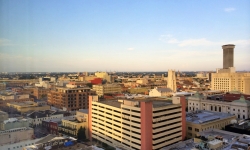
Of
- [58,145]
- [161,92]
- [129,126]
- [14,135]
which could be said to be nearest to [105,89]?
[161,92]

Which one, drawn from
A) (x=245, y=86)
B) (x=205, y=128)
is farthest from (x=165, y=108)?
(x=245, y=86)

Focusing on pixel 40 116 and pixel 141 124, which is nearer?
pixel 141 124

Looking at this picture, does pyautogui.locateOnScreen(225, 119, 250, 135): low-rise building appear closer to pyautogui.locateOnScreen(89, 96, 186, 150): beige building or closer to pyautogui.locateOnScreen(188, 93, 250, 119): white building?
pyautogui.locateOnScreen(89, 96, 186, 150): beige building

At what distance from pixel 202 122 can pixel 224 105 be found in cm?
496

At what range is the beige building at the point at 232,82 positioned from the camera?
74.2ft

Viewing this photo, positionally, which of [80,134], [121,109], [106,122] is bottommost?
[80,134]

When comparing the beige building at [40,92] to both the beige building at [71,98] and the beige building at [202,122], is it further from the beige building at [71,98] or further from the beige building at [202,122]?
the beige building at [202,122]

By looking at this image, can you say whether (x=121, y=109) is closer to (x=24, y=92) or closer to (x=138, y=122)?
(x=138, y=122)

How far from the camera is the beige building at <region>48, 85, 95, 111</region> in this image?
17.2 metres

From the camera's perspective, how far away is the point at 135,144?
775cm

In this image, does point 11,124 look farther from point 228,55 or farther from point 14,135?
point 228,55

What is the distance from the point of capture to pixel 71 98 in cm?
1741

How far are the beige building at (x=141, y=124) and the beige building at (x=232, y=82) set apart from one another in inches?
632

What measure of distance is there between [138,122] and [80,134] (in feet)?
11.7
